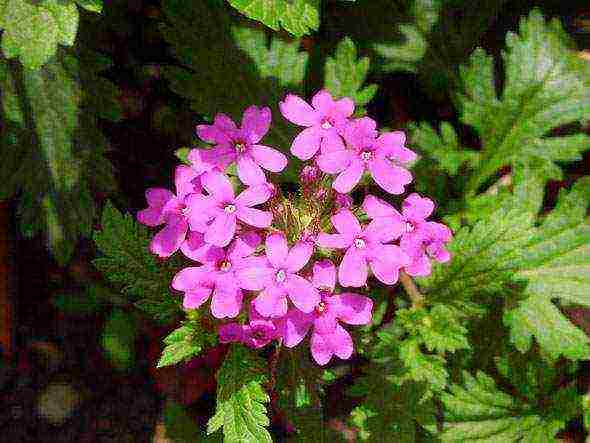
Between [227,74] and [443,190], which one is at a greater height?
[227,74]

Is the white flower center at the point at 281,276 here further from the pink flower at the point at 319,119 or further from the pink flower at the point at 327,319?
the pink flower at the point at 319,119

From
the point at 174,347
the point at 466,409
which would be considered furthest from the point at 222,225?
the point at 466,409

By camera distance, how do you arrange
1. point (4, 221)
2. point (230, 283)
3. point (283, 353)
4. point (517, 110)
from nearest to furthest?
point (230, 283) < point (283, 353) < point (517, 110) < point (4, 221)

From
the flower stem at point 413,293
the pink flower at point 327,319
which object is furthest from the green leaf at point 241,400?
the flower stem at point 413,293

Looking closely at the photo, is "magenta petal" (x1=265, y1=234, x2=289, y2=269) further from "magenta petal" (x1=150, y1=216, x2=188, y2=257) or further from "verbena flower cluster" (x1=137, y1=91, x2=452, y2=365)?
"magenta petal" (x1=150, y1=216, x2=188, y2=257)

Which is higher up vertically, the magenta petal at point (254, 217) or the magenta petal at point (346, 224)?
the magenta petal at point (346, 224)

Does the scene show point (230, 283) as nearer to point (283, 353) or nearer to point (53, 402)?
point (283, 353)

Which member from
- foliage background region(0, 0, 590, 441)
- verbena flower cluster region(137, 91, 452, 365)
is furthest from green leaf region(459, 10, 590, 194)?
verbena flower cluster region(137, 91, 452, 365)
